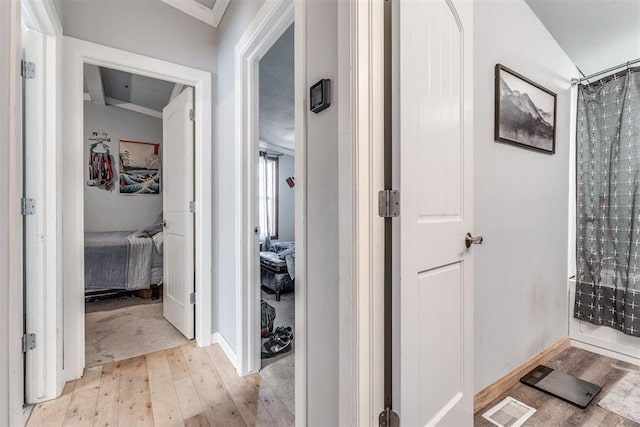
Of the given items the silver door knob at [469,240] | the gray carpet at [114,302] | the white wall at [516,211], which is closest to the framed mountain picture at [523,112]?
Result: the white wall at [516,211]

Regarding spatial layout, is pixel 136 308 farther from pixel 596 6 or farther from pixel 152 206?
→ pixel 596 6

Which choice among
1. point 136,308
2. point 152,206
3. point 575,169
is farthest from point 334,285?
point 152,206

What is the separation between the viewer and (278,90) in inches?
126

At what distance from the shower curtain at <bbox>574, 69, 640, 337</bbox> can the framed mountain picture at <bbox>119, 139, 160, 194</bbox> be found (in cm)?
573

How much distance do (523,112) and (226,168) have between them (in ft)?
6.64

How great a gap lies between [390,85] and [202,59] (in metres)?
1.98

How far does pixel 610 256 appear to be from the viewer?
2131 millimetres

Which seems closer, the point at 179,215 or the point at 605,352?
the point at 605,352

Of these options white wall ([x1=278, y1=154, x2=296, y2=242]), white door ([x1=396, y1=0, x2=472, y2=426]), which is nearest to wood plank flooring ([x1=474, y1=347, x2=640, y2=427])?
white door ([x1=396, y1=0, x2=472, y2=426])

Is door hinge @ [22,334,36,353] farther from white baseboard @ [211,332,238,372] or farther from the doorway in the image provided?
the doorway

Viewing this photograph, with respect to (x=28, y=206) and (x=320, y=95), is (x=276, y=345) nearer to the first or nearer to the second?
(x=28, y=206)

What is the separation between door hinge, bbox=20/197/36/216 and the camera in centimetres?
157

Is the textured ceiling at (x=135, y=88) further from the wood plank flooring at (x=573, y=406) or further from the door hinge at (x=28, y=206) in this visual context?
the wood plank flooring at (x=573, y=406)

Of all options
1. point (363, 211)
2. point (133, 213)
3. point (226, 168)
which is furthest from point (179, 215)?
point (133, 213)
